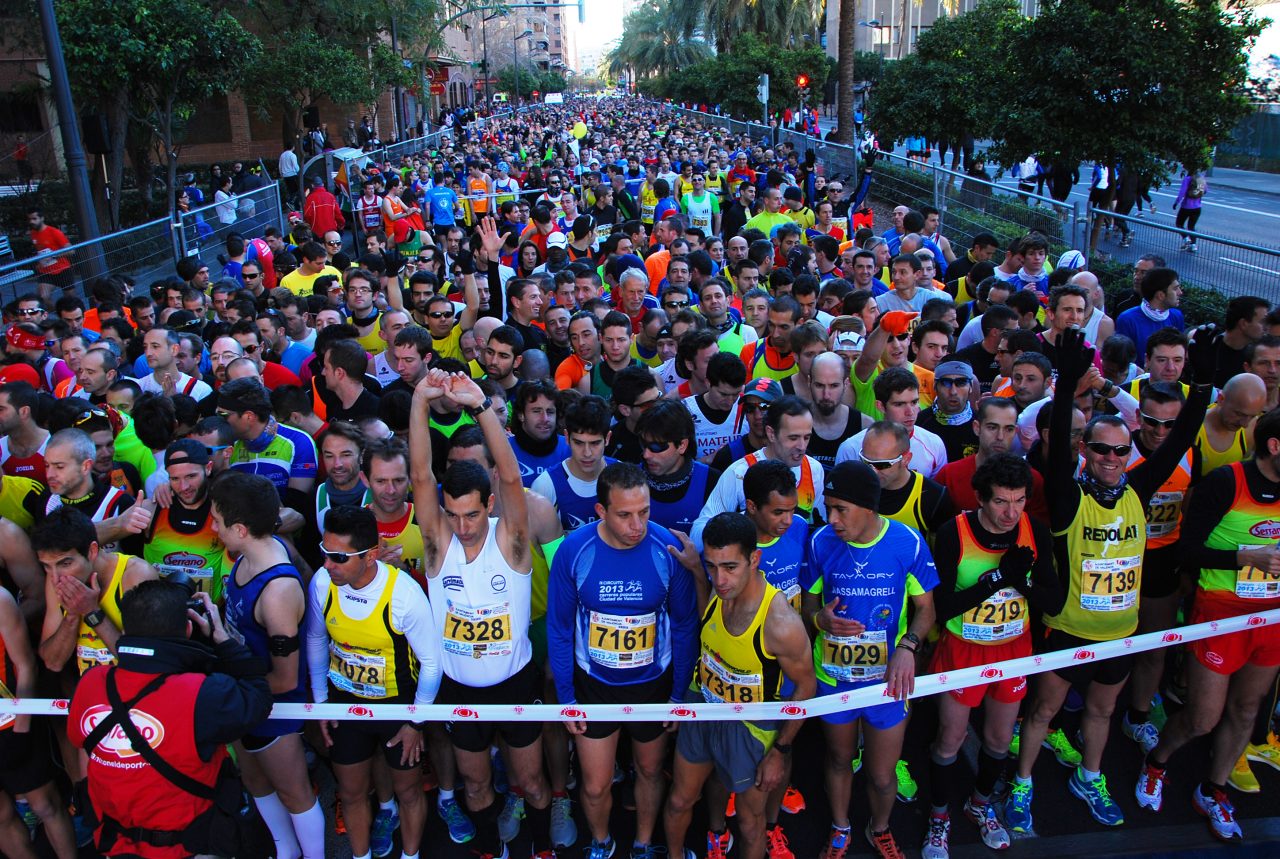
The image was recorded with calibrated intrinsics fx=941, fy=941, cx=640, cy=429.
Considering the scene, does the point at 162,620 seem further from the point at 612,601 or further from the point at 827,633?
the point at 827,633

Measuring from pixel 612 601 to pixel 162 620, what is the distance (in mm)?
1658

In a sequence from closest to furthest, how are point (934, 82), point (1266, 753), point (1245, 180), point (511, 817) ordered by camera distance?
point (511, 817), point (1266, 753), point (934, 82), point (1245, 180)

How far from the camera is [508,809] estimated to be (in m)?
4.63

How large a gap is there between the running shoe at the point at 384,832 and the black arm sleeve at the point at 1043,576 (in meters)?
3.12

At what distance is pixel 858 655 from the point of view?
4.00 m

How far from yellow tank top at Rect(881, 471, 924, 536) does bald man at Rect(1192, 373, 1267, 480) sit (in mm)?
1497

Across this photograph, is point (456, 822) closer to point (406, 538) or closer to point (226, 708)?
point (406, 538)

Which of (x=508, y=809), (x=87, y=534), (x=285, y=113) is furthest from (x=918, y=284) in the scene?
(x=285, y=113)

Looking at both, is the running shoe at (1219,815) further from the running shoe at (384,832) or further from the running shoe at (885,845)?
the running shoe at (384,832)

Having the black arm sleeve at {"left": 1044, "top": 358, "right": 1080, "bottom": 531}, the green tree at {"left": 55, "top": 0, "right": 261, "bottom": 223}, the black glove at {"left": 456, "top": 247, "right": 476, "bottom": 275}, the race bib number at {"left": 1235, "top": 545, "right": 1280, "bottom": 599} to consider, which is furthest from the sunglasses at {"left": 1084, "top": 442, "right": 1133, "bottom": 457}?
the green tree at {"left": 55, "top": 0, "right": 261, "bottom": 223}

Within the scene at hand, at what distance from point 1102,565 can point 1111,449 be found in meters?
0.51

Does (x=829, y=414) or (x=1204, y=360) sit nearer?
(x=1204, y=360)

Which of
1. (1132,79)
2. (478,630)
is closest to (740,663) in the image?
(478,630)

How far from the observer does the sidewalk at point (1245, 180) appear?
29516mm
